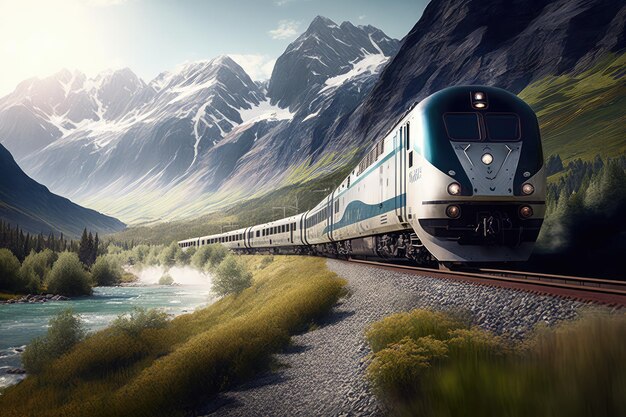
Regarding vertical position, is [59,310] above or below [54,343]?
below

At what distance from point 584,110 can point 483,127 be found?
5306 inches

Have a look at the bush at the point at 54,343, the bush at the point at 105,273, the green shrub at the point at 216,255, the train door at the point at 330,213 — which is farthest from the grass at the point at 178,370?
the bush at the point at 105,273

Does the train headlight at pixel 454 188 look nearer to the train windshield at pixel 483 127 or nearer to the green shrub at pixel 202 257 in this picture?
the train windshield at pixel 483 127

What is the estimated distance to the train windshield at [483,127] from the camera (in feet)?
53.1

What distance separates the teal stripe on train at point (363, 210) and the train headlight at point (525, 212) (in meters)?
4.03

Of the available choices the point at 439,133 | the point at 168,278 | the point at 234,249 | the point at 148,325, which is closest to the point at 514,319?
the point at 439,133

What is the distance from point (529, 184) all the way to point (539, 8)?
20420 centimetres

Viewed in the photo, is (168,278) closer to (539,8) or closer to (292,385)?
(292,385)

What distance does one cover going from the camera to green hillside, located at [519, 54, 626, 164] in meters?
110

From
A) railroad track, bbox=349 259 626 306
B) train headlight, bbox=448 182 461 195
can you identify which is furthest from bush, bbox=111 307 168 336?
train headlight, bbox=448 182 461 195

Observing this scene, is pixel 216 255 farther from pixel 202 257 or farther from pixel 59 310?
pixel 59 310

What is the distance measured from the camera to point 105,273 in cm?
13650

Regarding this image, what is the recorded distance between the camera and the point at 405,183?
18.5 metres

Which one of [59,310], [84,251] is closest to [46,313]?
[59,310]
